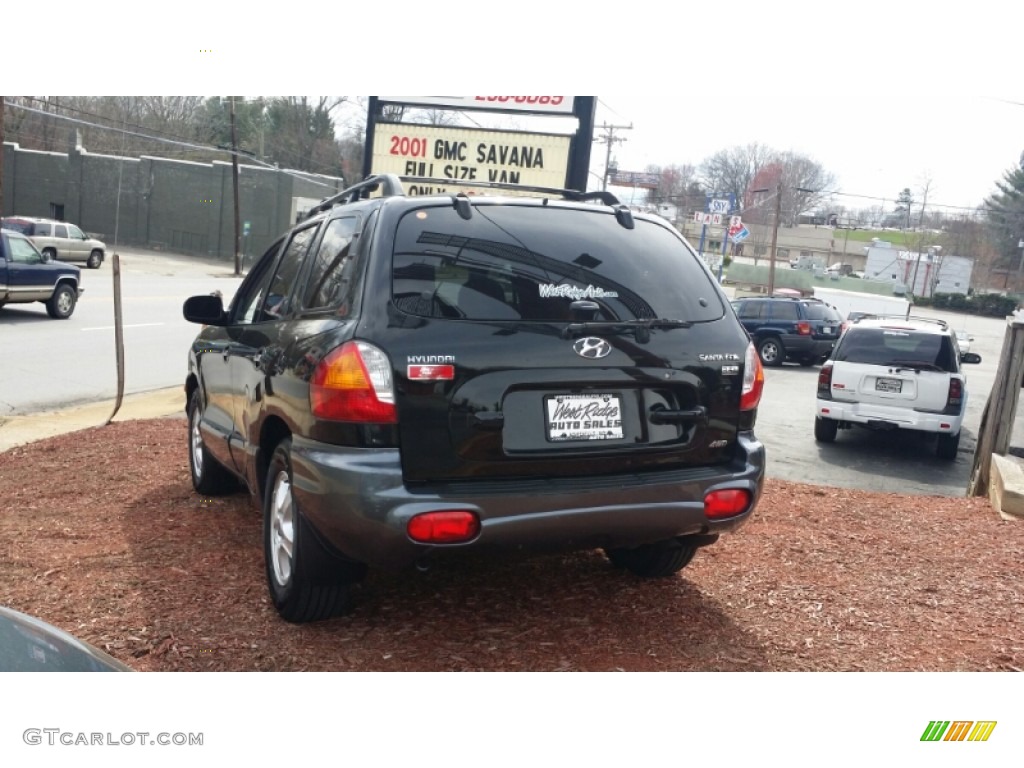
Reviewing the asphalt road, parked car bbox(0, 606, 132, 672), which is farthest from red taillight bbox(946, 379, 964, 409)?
parked car bbox(0, 606, 132, 672)

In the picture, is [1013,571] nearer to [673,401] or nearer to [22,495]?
[673,401]

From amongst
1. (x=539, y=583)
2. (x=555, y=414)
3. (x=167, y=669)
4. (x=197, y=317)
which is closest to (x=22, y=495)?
(x=197, y=317)

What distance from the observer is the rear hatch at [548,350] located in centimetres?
346

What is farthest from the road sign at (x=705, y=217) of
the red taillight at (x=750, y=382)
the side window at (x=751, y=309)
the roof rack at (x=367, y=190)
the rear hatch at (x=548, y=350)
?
the rear hatch at (x=548, y=350)

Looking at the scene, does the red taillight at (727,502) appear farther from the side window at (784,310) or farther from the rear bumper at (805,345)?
the side window at (784,310)

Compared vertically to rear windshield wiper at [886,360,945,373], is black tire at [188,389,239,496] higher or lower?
lower

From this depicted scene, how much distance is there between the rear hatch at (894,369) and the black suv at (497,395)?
26.4ft

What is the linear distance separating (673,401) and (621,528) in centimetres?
55

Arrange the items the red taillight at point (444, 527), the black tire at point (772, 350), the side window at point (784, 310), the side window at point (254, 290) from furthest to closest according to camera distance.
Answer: the side window at point (784, 310) → the black tire at point (772, 350) → the side window at point (254, 290) → the red taillight at point (444, 527)

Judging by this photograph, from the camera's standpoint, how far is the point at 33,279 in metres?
20.2

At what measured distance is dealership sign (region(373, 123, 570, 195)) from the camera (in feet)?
43.2

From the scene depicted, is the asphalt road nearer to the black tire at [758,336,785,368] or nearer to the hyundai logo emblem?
the black tire at [758,336,785,368]

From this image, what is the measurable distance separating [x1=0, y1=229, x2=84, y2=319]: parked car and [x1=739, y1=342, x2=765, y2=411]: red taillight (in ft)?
62.8

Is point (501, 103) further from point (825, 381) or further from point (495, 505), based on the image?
point (495, 505)
